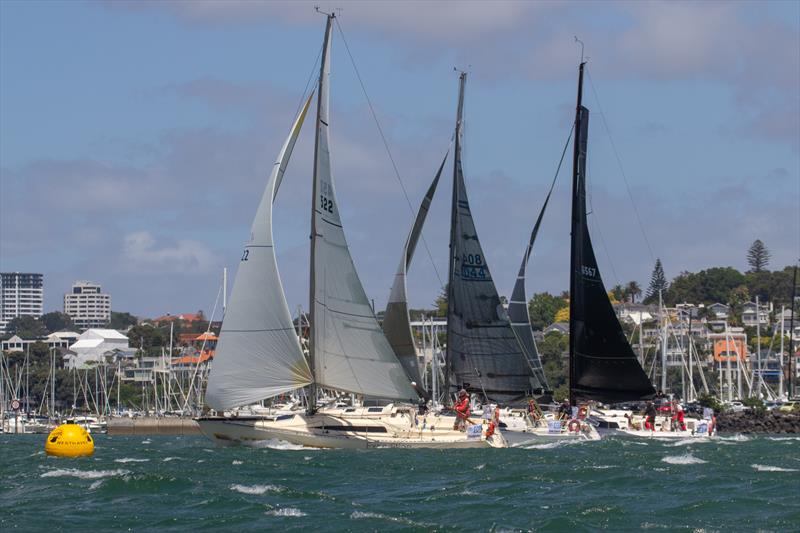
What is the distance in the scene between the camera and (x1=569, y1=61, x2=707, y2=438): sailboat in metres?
58.6

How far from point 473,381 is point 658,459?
15523 millimetres

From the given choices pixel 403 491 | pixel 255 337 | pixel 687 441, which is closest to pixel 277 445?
pixel 255 337

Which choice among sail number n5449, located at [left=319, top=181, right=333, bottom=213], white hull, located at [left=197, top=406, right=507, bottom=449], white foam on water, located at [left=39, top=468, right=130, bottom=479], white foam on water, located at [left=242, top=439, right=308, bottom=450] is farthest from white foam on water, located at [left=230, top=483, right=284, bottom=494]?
sail number n5449, located at [left=319, top=181, right=333, bottom=213]

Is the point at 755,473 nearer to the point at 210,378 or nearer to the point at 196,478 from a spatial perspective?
the point at 196,478

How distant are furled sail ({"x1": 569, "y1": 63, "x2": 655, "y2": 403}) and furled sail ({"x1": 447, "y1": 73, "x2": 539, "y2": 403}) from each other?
7.76ft

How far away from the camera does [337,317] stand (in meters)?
50.1

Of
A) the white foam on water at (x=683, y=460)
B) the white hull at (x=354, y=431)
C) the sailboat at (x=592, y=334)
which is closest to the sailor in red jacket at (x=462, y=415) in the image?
the white hull at (x=354, y=431)

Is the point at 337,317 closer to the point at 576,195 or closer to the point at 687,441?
the point at 576,195

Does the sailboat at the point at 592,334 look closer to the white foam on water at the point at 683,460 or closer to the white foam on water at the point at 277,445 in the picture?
the white foam on water at the point at 683,460

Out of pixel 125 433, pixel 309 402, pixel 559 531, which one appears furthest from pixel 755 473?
pixel 125 433

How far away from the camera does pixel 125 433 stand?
10356cm

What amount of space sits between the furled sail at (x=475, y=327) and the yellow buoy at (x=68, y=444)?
16533 mm

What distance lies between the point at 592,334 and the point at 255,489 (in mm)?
27256

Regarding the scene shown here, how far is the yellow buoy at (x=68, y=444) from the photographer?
152 ft
